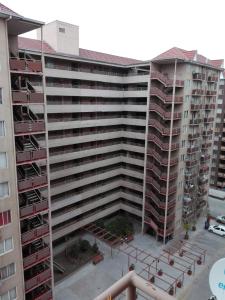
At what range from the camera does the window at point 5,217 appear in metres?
22.0

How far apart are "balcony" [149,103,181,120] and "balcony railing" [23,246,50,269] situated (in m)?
25.2

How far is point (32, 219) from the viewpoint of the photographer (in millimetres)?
26422

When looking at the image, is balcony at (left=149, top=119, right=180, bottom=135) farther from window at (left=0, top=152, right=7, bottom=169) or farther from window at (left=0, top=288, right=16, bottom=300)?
window at (left=0, top=288, right=16, bottom=300)

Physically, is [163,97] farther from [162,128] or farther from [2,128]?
[2,128]

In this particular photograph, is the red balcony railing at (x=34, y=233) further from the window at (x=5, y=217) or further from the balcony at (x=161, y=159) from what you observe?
the balcony at (x=161, y=159)

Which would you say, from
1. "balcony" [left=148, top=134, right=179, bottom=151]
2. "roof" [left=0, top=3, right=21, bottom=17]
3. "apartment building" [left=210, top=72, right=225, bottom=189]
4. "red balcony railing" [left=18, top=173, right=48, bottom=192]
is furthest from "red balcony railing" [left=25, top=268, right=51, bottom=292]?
"apartment building" [left=210, top=72, right=225, bottom=189]

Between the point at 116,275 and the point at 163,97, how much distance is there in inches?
1052

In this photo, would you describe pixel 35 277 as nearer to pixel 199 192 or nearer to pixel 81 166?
pixel 81 166

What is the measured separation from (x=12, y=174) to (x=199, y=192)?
39.4 metres

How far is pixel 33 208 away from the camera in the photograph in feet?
79.8

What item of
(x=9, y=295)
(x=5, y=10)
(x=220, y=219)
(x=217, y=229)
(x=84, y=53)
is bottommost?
(x=220, y=219)

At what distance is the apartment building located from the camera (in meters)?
69.4

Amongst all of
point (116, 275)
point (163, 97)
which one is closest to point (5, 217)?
point (116, 275)

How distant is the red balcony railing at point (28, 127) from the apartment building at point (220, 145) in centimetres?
5791
